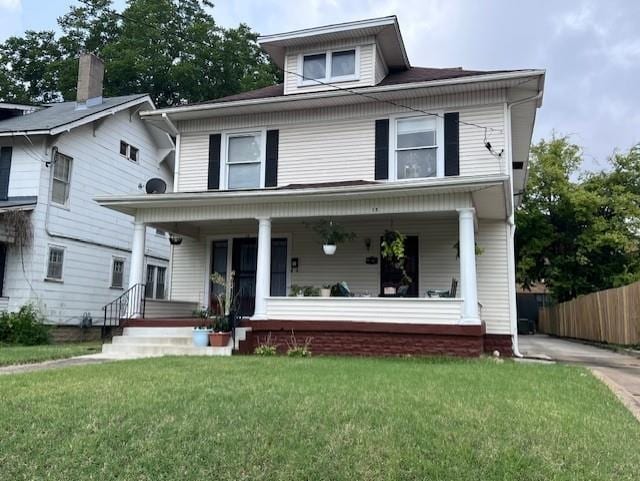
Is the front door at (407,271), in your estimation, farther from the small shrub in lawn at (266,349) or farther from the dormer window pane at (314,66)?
the dormer window pane at (314,66)

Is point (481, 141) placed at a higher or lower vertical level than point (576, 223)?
lower

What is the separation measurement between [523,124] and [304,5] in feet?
23.4

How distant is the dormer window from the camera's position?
42.6ft

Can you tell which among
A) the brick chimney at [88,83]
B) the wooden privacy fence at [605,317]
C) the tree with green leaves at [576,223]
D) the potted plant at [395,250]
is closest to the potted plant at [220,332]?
the potted plant at [395,250]

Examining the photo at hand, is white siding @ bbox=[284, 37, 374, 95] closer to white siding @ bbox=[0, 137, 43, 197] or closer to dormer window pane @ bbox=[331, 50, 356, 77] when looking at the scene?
dormer window pane @ bbox=[331, 50, 356, 77]

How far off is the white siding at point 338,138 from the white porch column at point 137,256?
2040 millimetres

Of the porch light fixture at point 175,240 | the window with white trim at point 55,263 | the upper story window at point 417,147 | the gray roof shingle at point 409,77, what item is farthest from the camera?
the window with white trim at point 55,263

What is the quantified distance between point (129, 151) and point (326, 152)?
901 cm

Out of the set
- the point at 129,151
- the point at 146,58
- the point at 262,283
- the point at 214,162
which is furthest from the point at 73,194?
the point at 146,58

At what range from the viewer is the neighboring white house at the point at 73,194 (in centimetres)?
1447

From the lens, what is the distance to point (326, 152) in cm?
1273

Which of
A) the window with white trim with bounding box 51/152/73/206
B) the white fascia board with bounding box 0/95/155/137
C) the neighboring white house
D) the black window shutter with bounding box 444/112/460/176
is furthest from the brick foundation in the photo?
the white fascia board with bounding box 0/95/155/137

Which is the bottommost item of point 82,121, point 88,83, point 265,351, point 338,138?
point 265,351

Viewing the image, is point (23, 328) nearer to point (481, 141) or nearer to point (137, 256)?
point (137, 256)
